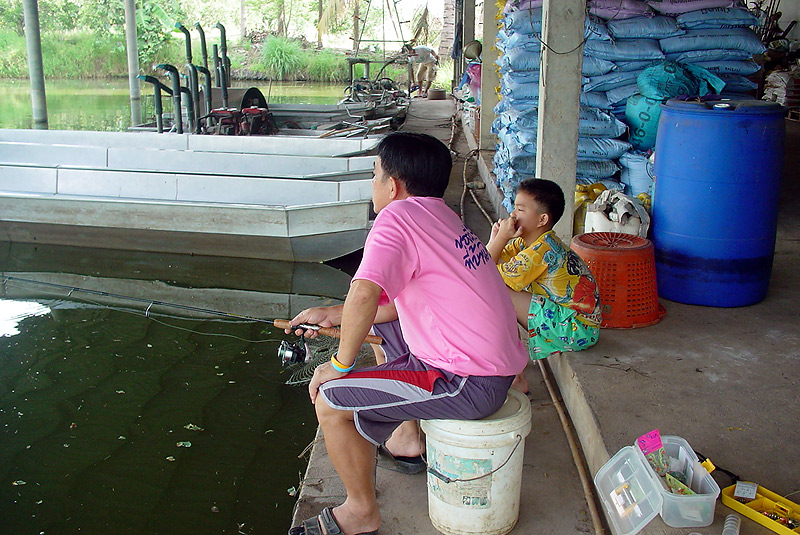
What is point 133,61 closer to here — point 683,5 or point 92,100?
point 92,100

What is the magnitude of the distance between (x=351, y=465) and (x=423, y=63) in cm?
1696

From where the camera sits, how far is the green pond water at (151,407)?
10.6 feet

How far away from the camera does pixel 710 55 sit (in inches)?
197

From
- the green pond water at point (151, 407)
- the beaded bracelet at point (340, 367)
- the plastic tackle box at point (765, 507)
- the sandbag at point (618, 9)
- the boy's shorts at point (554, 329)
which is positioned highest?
the sandbag at point (618, 9)

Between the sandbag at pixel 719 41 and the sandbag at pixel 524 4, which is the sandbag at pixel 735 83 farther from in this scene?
the sandbag at pixel 524 4

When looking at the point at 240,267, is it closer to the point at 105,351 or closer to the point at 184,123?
the point at 105,351

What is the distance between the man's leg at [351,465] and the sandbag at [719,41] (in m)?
4.02

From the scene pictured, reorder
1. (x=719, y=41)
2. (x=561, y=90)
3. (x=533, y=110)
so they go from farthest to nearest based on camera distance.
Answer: (x=533, y=110) → (x=719, y=41) → (x=561, y=90)

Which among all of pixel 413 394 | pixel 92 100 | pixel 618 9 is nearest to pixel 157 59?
pixel 92 100

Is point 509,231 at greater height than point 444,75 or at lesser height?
lesser

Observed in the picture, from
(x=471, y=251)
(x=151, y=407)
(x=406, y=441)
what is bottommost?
(x=151, y=407)

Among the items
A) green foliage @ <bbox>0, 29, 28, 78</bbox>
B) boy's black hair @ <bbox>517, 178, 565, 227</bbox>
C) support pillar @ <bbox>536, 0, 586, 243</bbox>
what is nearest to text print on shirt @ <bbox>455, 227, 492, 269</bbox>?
boy's black hair @ <bbox>517, 178, 565, 227</bbox>

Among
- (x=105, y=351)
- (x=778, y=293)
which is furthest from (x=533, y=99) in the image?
(x=105, y=351)

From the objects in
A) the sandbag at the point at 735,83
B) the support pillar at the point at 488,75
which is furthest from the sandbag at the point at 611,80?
the support pillar at the point at 488,75
